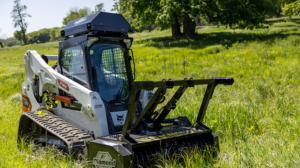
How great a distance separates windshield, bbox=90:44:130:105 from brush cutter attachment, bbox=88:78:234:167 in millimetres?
758

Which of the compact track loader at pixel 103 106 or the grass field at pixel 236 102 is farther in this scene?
the grass field at pixel 236 102

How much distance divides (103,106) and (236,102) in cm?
412

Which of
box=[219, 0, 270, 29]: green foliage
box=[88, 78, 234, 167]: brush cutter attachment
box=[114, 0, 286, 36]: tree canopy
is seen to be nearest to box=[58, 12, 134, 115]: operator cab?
box=[88, 78, 234, 167]: brush cutter attachment

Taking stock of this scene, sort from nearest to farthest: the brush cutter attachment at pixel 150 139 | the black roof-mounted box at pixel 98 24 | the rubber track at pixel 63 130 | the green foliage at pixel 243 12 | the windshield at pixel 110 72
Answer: the brush cutter attachment at pixel 150 139
the rubber track at pixel 63 130
the black roof-mounted box at pixel 98 24
the windshield at pixel 110 72
the green foliage at pixel 243 12

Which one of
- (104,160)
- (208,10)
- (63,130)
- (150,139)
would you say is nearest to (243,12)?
(208,10)

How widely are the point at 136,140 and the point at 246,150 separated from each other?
1772mm

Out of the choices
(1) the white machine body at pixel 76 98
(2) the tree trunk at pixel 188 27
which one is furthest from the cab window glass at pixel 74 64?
(2) the tree trunk at pixel 188 27

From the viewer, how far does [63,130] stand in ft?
13.2

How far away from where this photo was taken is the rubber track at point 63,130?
12.0ft

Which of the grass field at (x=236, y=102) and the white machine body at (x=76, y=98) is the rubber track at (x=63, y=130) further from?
the grass field at (x=236, y=102)

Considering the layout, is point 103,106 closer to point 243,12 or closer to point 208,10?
point 243,12

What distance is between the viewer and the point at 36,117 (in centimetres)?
464

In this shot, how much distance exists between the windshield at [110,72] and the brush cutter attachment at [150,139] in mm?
758

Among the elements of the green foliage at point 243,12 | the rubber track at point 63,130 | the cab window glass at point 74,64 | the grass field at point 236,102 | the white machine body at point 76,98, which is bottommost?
the grass field at point 236,102
